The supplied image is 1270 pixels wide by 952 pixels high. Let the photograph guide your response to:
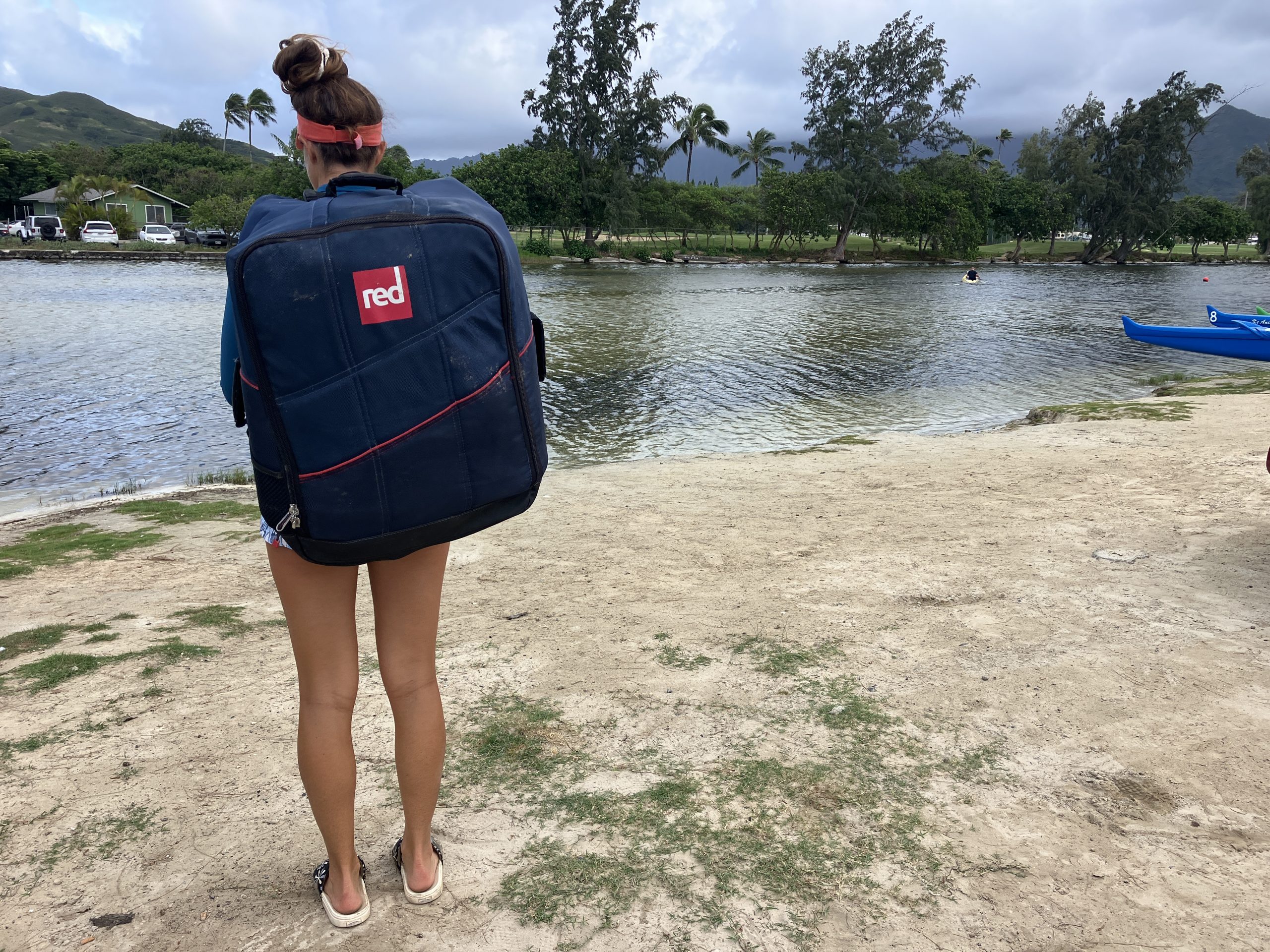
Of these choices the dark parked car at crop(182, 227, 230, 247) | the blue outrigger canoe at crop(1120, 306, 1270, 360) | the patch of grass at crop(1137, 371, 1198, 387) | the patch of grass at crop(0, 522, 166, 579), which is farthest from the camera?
the dark parked car at crop(182, 227, 230, 247)

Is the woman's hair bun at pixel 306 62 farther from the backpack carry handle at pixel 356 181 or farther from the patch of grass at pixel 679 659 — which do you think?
the patch of grass at pixel 679 659

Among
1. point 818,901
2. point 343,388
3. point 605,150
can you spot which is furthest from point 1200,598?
point 605,150

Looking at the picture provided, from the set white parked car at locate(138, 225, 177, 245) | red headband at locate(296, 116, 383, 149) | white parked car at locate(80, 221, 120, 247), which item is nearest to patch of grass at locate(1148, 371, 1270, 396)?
red headband at locate(296, 116, 383, 149)

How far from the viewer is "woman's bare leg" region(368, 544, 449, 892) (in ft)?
6.69

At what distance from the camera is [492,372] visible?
1.83 m

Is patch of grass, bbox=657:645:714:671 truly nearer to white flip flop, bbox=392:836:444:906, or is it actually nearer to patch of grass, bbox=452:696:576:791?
patch of grass, bbox=452:696:576:791

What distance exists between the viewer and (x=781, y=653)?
3.79 m

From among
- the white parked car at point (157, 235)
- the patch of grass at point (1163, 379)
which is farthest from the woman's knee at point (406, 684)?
the white parked car at point (157, 235)

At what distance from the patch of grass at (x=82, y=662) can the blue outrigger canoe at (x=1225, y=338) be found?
770 inches

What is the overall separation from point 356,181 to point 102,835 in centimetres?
220

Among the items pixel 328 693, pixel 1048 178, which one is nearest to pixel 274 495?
pixel 328 693

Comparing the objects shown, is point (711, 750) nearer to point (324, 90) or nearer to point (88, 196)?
point (324, 90)

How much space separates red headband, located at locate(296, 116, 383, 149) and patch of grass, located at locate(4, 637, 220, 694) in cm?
279

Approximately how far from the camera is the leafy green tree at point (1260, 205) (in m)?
83.4
